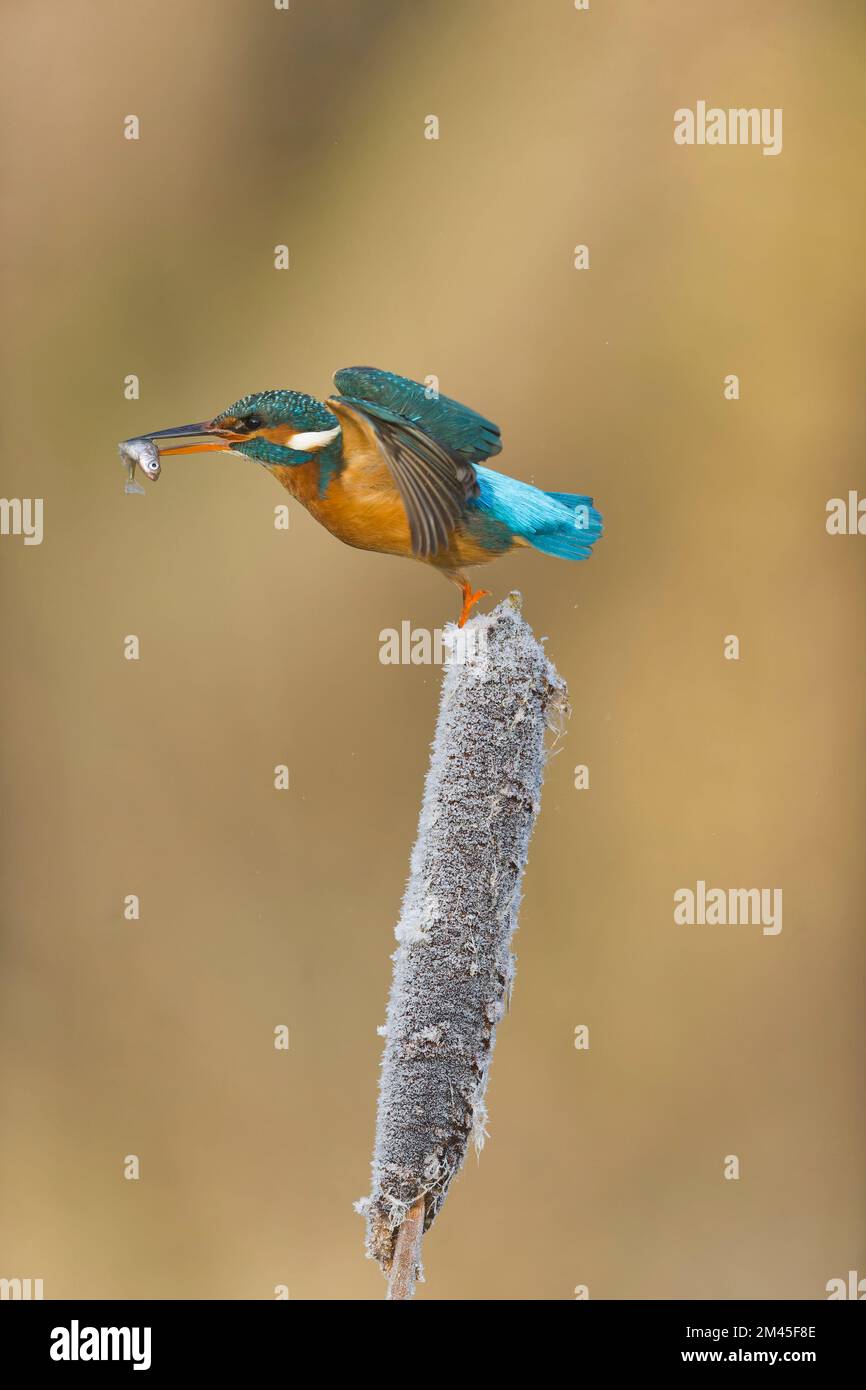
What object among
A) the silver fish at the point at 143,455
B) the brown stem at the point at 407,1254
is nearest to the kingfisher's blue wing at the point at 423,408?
the silver fish at the point at 143,455

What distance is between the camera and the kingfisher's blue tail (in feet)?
5.95

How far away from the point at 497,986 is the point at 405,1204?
297mm

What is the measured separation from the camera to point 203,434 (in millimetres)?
1719

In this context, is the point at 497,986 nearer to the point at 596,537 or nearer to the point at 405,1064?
the point at 405,1064

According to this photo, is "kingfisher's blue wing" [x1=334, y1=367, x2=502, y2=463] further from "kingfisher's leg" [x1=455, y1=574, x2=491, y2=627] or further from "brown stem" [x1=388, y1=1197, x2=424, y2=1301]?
"brown stem" [x1=388, y1=1197, x2=424, y2=1301]

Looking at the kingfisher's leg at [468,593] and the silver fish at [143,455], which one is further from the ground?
the silver fish at [143,455]

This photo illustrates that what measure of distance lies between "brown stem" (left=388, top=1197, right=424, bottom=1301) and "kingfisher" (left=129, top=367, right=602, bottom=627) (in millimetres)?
813

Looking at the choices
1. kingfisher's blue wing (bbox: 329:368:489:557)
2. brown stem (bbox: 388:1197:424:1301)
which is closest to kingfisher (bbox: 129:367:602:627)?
kingfisher's blue wing (bbox: 329:368:489:557)

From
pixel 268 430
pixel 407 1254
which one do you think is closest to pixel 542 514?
pixel 268 430

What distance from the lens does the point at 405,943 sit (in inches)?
61.4

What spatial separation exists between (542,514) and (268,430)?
0.43m

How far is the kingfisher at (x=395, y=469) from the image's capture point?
1.71 metres

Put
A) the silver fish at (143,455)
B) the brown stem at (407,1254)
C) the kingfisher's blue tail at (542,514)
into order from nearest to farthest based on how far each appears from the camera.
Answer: the brown stem at (407,1254) < the silver fish at (143,455) < the kingfisher's blue tail at (542,514)

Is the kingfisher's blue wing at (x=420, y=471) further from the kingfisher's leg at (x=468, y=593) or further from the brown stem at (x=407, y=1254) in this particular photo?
the brown stem at (x=407, y=1254)
